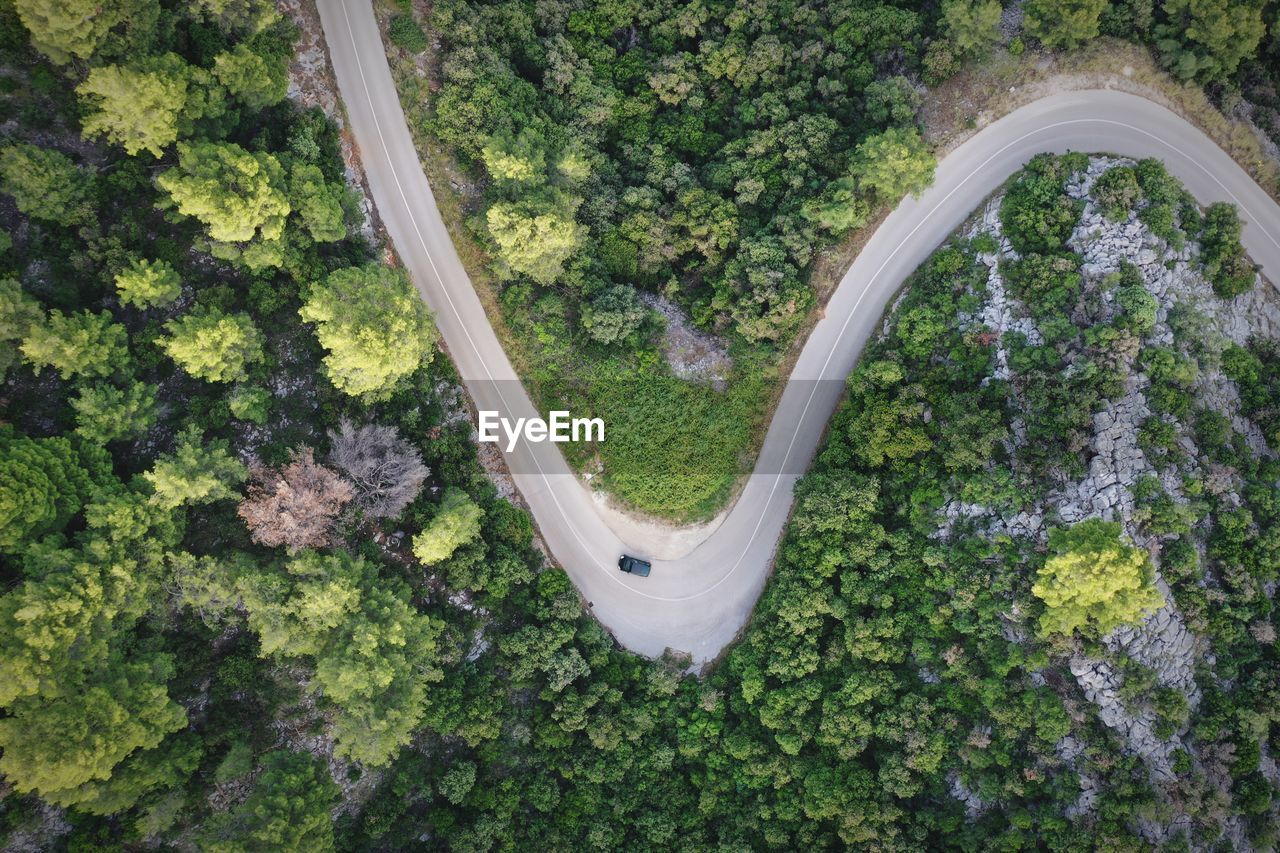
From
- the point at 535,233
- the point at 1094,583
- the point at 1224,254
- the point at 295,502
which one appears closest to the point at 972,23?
the point at 1224,254

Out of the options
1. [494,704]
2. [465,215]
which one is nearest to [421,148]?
[465,215]

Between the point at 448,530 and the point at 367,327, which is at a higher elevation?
the point at 367,327

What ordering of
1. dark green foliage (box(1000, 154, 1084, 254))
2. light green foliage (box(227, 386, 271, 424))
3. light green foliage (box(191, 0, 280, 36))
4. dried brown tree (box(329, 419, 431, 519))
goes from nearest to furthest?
light green foliage (box(227, 386, 271, 424))
light green foliage (box(191, 0, 280, 36))
dried brown tree (box(329, 419, 431, 519))
dark green foliage (box(1000, 154, 1084, 254))

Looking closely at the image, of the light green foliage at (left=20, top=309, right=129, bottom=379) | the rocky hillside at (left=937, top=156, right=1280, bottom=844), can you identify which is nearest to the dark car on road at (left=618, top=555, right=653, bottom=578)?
the rocky hillside at (left=937, top=156, right=1280, bottom=844)

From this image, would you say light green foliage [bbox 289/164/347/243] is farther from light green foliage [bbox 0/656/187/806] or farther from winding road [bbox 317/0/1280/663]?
light green foliage [bbox 0/656/187/806]

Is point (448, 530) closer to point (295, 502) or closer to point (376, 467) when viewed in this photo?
point (376, 467)

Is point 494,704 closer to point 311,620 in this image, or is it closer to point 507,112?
point 311,620
